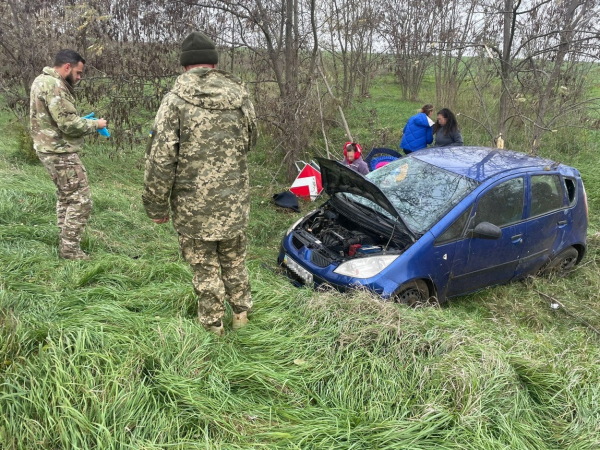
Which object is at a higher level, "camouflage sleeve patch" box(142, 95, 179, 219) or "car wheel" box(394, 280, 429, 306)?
"camouflage sleeve patch" box(142, 95, 179, 219)

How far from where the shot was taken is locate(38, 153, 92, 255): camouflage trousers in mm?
3859

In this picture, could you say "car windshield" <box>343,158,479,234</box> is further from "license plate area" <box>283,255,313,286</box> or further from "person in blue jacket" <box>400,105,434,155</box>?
"person in blue jacket" <box>400,105,434,155</box>

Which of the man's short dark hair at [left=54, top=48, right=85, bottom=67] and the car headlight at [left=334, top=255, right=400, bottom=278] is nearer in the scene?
the car headlight at [left=334, top=255, right=400, bottom=278]

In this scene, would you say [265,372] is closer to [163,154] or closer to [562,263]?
[163,154]

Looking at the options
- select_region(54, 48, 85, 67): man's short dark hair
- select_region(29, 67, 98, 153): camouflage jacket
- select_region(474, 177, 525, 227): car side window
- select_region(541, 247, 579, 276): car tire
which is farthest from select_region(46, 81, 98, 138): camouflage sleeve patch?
select_region(541, 247, 579, 276): car tire

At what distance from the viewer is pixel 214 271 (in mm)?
2816

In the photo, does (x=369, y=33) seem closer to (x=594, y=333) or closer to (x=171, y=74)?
(x=171, y=74)

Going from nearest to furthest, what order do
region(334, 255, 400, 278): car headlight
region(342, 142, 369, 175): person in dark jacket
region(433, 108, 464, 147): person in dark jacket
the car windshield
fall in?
region(334, 255, 400, 278): car headlight → the car windshield → region(342, 142, 369, 175): person in dark jacket → region(433, 108, 464, 147): person in dark jacket

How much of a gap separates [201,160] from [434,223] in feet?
7.58

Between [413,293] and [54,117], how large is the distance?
142 inches

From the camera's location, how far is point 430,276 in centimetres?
382

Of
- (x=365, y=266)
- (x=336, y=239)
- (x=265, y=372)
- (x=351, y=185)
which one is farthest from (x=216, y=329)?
(x=351, y=185)

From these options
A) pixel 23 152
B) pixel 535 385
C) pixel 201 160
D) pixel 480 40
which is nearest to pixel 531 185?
pixel 535 385

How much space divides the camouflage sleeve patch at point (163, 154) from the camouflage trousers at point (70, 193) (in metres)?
1.68
